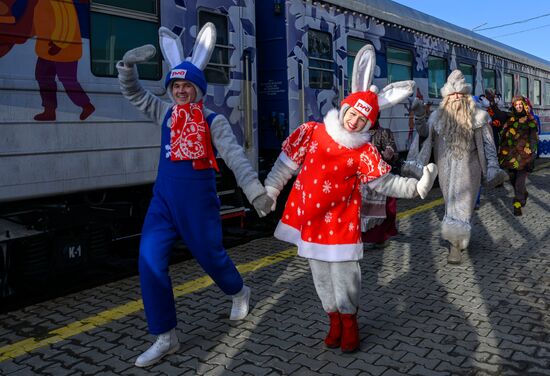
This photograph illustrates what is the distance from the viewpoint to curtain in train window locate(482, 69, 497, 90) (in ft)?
44.1

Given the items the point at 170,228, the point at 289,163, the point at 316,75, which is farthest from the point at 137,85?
the point at 316,75

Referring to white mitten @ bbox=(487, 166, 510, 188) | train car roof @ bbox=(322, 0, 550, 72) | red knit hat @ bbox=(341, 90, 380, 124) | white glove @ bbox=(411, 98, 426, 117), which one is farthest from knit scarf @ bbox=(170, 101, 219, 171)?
train car roof @ bbox=(322, 0, 550, 72)

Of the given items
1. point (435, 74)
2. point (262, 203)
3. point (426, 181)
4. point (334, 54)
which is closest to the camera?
point (426, 181)

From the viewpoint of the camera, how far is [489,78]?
1381 cm

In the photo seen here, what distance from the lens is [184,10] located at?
5680 millimetres

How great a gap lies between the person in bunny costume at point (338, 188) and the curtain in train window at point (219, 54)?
2832 millimetres

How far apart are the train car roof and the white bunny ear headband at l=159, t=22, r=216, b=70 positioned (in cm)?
436

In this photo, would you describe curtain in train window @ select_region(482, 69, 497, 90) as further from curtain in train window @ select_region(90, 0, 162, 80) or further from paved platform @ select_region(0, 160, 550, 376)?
curtain in train window @ select_region(90, 0, 162, 80)

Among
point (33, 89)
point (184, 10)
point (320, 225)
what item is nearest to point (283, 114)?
point (184, 10)

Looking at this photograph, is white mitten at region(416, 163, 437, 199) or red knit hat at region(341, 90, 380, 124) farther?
red knit hat at region(341, 90, 380, 124)

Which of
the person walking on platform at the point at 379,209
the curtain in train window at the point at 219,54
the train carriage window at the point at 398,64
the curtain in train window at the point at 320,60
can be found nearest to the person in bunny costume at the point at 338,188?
the person walking on platform at the point at 379,209

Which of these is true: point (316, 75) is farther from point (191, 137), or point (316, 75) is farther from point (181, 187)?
point (181, 187)

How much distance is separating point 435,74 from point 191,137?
337 inches

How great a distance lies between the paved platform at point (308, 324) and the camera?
11.0ft
